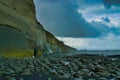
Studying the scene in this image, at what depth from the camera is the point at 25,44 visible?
92.7ft

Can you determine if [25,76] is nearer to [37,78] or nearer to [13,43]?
[37,78]

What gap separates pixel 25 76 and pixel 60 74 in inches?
69.6

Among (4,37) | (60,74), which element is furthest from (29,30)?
(60,74)

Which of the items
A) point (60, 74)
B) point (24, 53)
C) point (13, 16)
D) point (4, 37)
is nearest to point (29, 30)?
point (13, 16)

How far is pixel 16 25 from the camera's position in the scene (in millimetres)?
29438

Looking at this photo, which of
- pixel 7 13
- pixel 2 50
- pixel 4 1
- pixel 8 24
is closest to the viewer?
pixel 2 50

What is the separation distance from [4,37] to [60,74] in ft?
44.4

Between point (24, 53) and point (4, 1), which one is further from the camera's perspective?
point (4, 1)

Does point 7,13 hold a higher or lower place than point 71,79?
higher

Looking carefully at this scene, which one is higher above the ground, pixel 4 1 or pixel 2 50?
pixel 4 1

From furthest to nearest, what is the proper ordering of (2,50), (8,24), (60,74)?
(8,24)
(2,50)
(60,74)

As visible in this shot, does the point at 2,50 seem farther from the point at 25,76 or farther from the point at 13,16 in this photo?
the point at 25,76

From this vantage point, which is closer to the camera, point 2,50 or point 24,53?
point 2,50

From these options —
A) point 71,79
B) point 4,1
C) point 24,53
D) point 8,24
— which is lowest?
point 71,79
